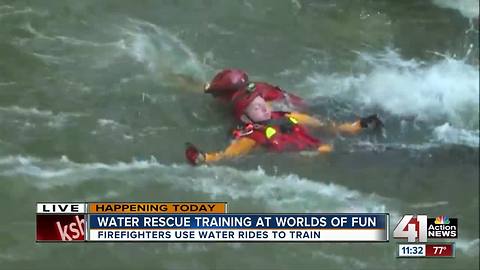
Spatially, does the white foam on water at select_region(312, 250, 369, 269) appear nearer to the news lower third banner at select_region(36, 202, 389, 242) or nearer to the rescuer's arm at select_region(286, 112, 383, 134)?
A: the news lower third banner at select_region(36, 202, 389, 242)

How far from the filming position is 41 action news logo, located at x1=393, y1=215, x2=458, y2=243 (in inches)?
77.7

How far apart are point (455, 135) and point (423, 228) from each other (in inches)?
12.4

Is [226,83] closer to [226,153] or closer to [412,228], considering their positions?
[226,153]

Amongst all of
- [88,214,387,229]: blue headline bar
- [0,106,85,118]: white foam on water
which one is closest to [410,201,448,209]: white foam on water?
[88,214,387,229]: blue headline bar

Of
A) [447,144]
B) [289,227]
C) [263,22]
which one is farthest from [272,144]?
[447,144]

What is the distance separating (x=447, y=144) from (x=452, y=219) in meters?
0.23

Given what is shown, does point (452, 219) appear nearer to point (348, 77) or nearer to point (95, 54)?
point (348, 77)

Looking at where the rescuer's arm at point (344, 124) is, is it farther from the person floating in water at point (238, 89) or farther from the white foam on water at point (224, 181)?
the white foam on water at point (224, 181)

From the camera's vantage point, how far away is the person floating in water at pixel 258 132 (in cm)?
197

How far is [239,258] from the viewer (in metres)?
1.95

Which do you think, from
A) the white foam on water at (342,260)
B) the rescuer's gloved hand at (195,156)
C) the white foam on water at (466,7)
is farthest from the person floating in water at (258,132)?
the white foam on water at (466,7)

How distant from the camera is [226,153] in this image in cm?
198

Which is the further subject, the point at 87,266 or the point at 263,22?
the point at 263,22

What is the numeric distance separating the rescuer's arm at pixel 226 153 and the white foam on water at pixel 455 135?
592mm
